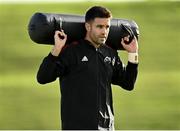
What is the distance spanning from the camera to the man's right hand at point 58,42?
569 cm

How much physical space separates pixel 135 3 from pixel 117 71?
1367 cm

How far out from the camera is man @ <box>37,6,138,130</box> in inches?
226

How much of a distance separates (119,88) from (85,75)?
9225 millimetres

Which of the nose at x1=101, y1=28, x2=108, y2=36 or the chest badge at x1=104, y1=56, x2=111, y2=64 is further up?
the nose at x1=101, y1=28, x2=108, y2=36

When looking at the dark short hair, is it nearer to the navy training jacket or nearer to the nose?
the nose

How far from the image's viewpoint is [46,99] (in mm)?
14352

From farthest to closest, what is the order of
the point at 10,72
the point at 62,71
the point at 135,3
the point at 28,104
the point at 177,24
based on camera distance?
the point at 135,3 → the point at 177,24 → the point at 10,72 → the point at 28,104 → the point at 62,71

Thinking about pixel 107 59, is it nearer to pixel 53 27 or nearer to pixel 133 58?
pixel 133 58

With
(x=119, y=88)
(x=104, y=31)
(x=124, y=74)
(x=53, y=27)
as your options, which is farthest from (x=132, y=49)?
(x=119, y=88)

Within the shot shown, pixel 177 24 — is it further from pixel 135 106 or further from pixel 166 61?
pixel 135 106

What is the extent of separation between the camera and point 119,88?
15.0 m

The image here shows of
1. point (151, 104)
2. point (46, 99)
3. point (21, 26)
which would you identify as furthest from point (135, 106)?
point (21, 26)

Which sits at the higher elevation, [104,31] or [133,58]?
[104,31]

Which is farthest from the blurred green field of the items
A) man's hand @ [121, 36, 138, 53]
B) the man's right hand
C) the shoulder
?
the man's right hand
